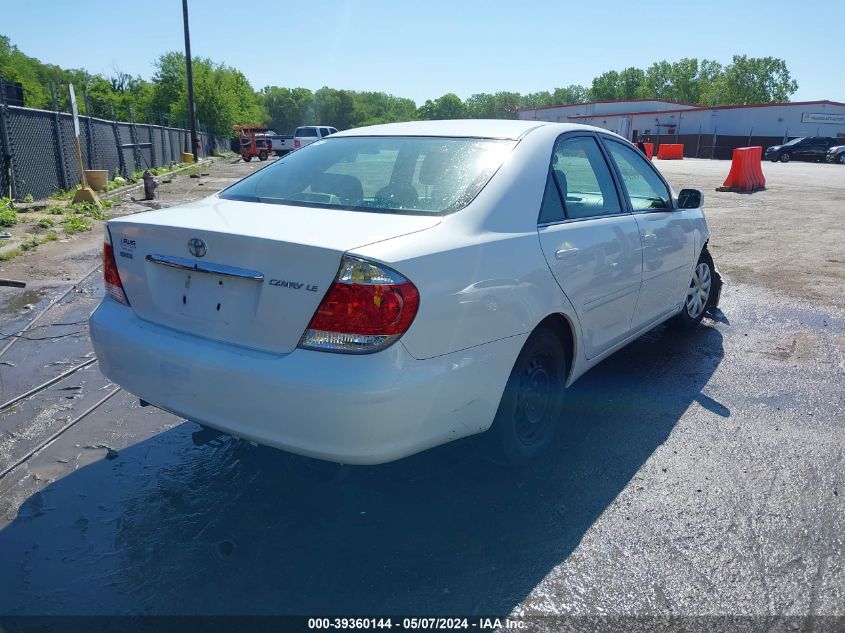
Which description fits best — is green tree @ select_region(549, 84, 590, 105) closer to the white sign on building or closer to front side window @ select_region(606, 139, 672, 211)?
the white sign on building

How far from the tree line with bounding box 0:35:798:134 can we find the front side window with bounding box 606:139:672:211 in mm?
34752

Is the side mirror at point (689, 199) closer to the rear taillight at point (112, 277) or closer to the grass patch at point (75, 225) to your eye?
the rear taillight at point (112, 277)

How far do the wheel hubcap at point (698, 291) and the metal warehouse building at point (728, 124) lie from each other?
4892 centimetres

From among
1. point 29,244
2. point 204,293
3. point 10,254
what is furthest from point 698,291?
point 29,244

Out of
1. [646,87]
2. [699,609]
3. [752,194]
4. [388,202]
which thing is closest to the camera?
[699,609]

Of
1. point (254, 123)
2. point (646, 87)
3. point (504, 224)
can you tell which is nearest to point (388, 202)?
point (504, 224)

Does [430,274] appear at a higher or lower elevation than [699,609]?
higher

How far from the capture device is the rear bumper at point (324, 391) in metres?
2.44

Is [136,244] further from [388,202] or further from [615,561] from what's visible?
[615,561]

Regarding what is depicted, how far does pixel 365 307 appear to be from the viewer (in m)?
2.45

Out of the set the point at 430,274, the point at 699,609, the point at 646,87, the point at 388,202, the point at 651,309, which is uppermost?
the point at 646,87

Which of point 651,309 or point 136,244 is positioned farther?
point 651,309

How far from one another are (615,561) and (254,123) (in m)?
65.2

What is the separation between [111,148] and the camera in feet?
64.4
